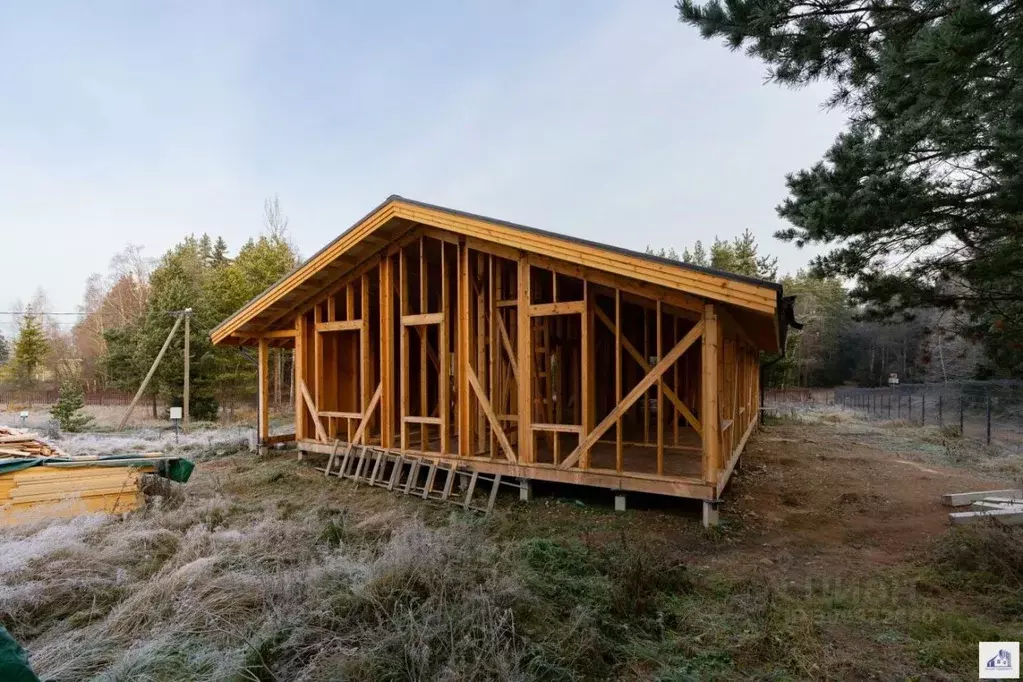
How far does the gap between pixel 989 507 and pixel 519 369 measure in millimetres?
6461

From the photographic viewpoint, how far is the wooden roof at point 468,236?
616 centimetres

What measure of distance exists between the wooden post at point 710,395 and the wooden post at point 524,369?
A: 2.57 meters

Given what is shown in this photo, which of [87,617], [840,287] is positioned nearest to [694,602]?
[87,617]

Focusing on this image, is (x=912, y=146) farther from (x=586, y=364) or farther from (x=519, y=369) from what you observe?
(x=519, y=369)

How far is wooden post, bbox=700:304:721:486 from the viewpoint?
259 inches

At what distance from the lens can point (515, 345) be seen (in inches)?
350

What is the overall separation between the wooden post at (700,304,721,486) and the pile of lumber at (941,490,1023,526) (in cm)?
286

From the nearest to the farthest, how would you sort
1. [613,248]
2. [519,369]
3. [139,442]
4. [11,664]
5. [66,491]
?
1. [11,664]
2. [66,491]
3. [613,248]
4. [519,369]
5. [139,442]

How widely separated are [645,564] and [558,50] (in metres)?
14.8

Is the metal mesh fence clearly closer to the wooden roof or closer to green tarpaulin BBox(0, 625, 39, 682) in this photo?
the wooden roof

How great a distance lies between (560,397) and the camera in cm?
1116

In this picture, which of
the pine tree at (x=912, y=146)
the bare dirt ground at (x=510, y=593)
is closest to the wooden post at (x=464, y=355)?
the bare dirt ground at (x=510, y=593)

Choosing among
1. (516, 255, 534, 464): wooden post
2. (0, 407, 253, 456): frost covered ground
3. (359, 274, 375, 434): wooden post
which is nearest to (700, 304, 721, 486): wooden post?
(516, 255, 534, 464): wooden post

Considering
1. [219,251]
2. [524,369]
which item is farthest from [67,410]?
[219,251]
